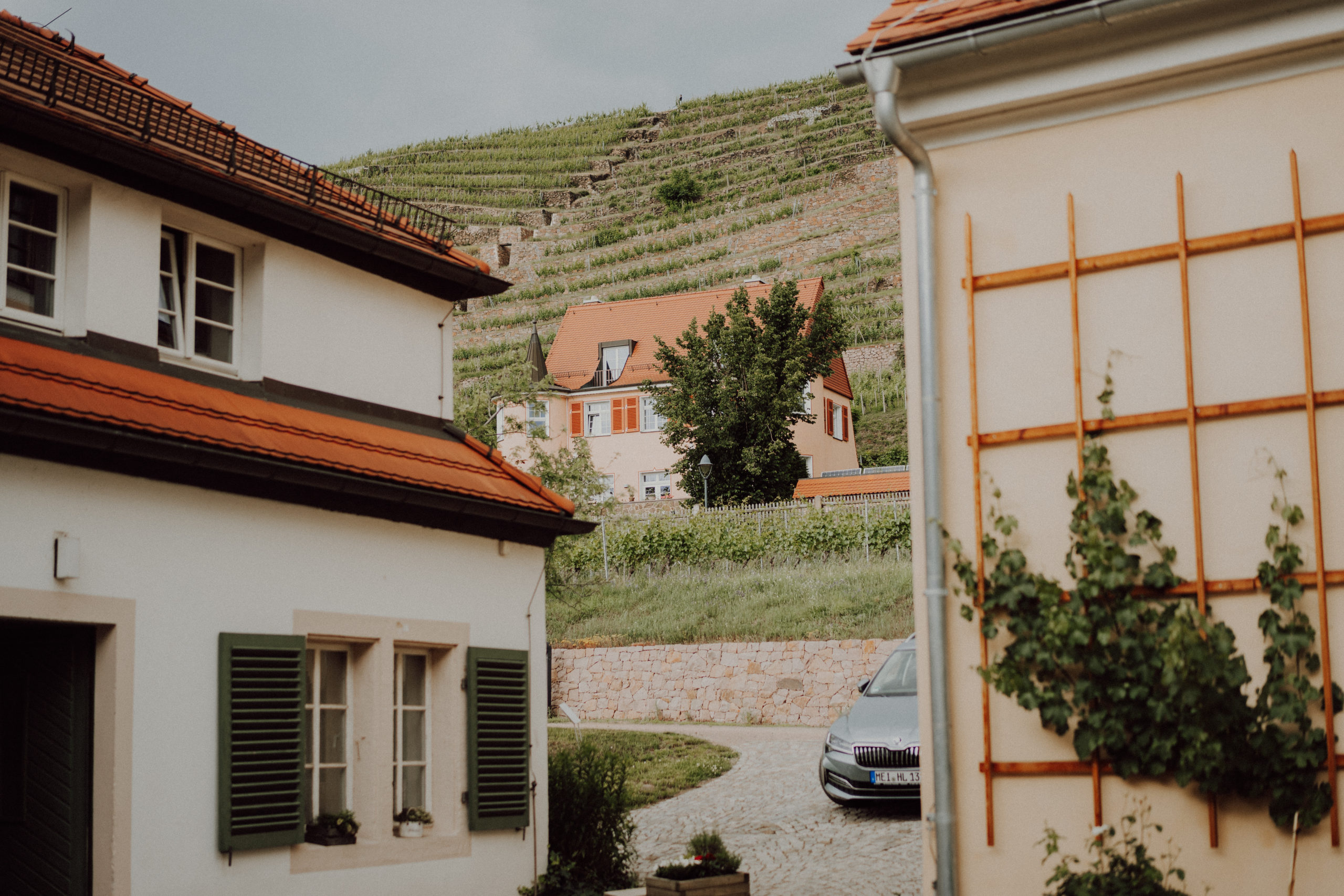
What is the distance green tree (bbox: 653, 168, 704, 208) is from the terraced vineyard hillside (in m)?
0.61

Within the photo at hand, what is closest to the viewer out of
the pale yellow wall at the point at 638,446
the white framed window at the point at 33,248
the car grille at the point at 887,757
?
the white framed window at the point at 33,248

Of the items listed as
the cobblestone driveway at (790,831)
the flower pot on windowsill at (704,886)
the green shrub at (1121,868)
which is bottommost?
the cobblestone driveway at (790,831)

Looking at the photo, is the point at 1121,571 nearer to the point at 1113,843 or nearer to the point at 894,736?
the point at 1113,843

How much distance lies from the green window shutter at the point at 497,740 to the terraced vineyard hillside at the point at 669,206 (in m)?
45.1

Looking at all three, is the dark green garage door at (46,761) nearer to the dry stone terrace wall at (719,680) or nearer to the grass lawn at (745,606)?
the dry stone terrace wall at (719,680)

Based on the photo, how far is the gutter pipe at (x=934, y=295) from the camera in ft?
25.8

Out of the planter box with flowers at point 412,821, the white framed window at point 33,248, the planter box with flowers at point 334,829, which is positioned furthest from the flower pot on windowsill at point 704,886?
→ the white framed window at point 33,248

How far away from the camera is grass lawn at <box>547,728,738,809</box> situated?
18.2 m

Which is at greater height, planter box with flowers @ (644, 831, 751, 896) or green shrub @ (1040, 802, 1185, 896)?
green shrub @ (1040, 802, 1185, 896)

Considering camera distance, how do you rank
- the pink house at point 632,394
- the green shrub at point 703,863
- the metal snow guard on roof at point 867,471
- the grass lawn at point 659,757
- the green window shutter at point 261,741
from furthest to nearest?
the pink house at point 632,394 → the metal snow guard on roof at point 867,471 → the grass lawn at point 659,757 → the green shrub at point 703,863 → the green window shutter at point 261,741

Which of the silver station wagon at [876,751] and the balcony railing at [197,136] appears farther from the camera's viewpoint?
the silver station wagon at [876,751]

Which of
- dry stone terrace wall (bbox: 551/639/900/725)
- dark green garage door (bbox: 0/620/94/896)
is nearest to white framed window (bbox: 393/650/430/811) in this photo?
dark green garage door (bbox: 0/620/94/896)

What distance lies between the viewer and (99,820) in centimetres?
838

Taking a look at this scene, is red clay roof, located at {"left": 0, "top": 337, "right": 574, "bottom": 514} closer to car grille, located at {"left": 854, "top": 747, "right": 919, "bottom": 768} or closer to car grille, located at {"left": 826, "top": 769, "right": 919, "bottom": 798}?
car grille, located at {"left": 854, "top": 747, "right": 919, "bottom": 768}
